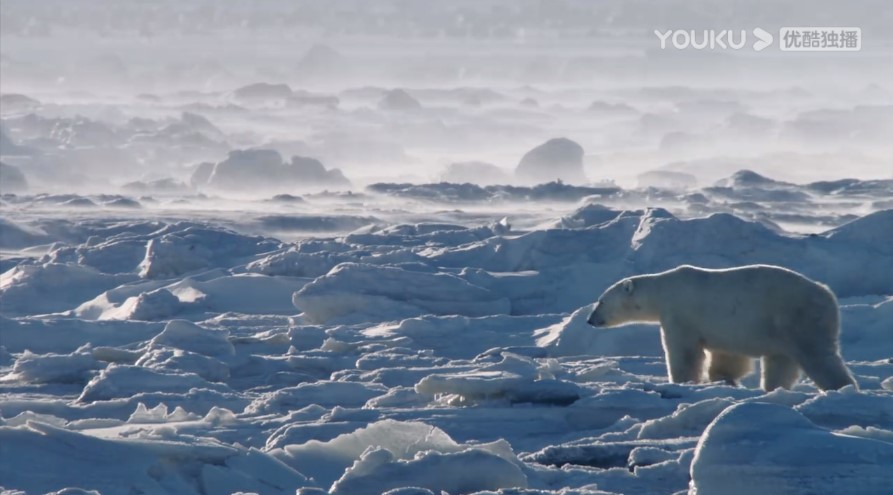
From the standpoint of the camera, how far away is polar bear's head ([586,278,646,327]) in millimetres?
8398

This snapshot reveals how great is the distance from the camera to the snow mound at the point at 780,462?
440cm

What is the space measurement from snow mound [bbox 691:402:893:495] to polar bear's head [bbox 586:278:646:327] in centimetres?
379

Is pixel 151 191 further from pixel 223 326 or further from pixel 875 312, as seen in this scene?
pixel 875 312

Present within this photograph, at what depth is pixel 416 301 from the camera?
13352mm

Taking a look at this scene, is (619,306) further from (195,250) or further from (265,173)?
(265,173)

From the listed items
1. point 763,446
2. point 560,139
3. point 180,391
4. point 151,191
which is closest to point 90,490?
point 763,446

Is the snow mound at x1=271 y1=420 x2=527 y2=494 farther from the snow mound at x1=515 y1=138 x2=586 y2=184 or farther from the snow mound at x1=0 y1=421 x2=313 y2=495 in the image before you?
the snow mound at x1=515 y1=138 x2=586 y2=184

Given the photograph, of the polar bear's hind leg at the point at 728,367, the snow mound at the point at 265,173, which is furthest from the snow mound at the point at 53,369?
the snow mound at the point at 265,173

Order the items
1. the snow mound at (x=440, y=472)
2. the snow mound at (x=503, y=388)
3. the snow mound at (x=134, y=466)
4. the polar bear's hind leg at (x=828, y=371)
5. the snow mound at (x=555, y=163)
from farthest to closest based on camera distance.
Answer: the snow mound at (x=555, y=163) < the snow mound at (x=503, y=388) < the polar bear's hind leg at (x=828, y=371) < the snow mound at (x=134, y=466) < the snow mound at (x=440, y=472)

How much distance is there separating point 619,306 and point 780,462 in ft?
13.6

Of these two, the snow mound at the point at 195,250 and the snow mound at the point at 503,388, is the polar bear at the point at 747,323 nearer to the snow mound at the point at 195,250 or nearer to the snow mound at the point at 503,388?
the snow mound at the point at 503,388

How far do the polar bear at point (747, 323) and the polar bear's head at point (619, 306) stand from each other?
70mm

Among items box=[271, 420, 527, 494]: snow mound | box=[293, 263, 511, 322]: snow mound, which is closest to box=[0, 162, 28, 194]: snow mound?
box=[293, 263, 511, 322]: snow mound

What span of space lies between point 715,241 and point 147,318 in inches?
253
